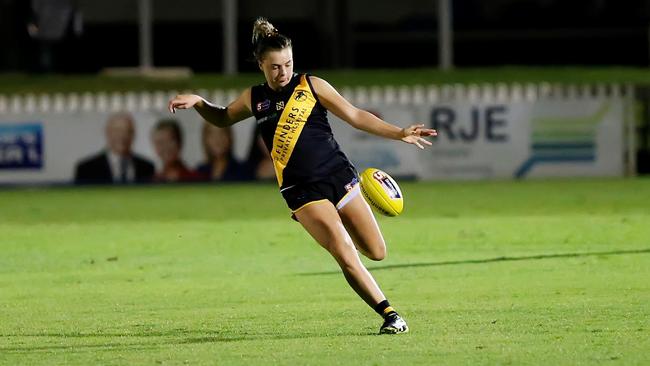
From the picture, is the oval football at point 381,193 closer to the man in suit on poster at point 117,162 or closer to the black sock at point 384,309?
the black sock at point 384,309

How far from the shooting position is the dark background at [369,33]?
37.8m

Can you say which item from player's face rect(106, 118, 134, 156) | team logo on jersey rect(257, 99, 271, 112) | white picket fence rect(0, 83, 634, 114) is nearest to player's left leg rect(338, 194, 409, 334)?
team logo on jersey rect(257, 99, 271, 112)

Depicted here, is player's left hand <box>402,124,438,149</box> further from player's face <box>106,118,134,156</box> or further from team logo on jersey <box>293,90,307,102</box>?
player's face <box>106,118,134,156</box>

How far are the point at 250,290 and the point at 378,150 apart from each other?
571 inches

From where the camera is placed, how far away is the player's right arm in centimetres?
1061

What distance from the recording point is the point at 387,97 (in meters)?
28.7

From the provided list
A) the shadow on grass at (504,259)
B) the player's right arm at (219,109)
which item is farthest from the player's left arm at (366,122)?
the shadow on grass at (504,259)

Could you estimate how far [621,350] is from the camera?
30.7 ft

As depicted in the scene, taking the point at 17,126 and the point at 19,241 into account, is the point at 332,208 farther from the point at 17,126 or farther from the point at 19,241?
the point at 17,126

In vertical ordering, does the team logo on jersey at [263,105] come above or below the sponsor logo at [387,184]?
above

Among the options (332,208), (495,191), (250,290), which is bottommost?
(495,191)

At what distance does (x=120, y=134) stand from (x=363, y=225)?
18502 millimetres

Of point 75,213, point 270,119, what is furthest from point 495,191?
point 270,119

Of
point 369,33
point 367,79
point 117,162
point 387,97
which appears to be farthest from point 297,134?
point 369,33
